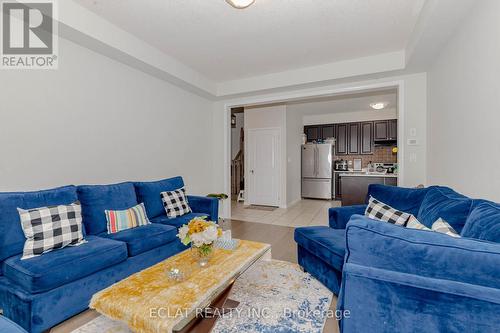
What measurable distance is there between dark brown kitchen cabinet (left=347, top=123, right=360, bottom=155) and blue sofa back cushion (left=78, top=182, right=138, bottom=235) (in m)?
6.73

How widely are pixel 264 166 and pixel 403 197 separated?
14.0ft

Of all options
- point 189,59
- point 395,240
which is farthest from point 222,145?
point 395,240

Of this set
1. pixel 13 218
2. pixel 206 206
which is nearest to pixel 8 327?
pixel 13 218

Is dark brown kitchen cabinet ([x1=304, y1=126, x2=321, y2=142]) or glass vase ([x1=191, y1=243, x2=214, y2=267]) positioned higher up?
dark brown kitchen cabinet ([x1=304, y1=126, x2=321, y2=142])

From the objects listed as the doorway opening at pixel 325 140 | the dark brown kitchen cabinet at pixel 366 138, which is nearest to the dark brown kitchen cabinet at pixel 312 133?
the doorway opening at pixel 325 140

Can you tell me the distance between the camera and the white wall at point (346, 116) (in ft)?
23.8

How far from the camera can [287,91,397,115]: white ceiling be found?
5.82 m

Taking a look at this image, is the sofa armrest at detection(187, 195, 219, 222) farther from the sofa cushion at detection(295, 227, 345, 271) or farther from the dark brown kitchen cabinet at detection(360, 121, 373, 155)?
the dark brown kitchen cabinet at detection(360, 121, 373, 155)

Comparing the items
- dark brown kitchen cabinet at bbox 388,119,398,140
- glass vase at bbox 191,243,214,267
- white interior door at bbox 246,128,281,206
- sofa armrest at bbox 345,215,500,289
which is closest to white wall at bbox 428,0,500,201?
sofa armrest at bbox 345,215,500,289

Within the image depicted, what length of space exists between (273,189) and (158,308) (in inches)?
207

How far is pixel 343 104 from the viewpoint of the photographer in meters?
6.59

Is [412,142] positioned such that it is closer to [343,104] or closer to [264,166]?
[343,104]

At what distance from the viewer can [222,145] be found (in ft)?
17.1

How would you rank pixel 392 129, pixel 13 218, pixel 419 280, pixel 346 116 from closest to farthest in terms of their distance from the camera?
pixel 419 280 → pixel 13 218 → pixel 392 129 → pixel 346 116
